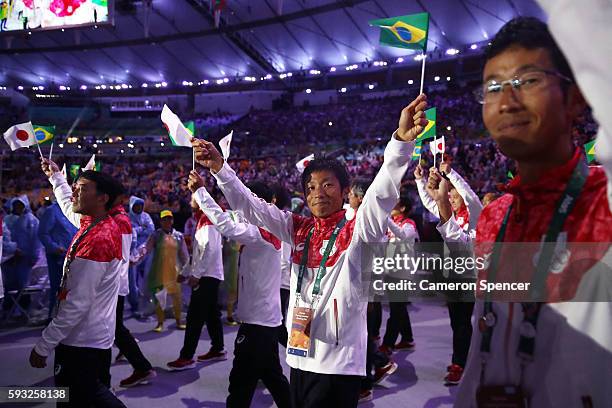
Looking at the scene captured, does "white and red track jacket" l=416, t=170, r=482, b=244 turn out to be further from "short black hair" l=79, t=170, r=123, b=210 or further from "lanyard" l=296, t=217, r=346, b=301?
"short black hair" l=79, t=170, r=123, b=210

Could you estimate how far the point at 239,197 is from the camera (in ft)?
8.38

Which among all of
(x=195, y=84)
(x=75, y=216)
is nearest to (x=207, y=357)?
(x=75, y=216)

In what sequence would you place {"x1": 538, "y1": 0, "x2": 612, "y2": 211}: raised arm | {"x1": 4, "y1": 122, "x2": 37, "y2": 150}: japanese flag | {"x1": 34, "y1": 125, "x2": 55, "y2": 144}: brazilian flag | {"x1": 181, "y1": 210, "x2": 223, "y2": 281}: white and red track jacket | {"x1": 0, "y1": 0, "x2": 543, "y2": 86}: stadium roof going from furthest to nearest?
{"x1": 0, "y1": 0, "x2": 543, "y2": 86}: stadium roof
{"x1": 34, "y1": 125, "x2": 55, "y2": 144}: brazilian flag
{"x1": 181, "y1": 210, "x2": 223, "y2": 281}: white and red track jacket
{"x1": 4, "y1": 122, "x2": 37, "y2": 150}: japanese flag
{"x1": 538, "y1": 0, "x2": 612, "y2": 211}: raised arm

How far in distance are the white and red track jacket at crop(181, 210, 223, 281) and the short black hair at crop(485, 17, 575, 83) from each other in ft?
15.3

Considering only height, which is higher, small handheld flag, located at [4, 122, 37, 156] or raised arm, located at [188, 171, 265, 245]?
small handheld flag, located at [4, 122, 37, 156]

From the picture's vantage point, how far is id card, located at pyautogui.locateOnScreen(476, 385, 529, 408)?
3.32 feet

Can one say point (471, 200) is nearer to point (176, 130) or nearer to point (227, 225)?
point (227, 225)

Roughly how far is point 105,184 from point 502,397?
9.52 feet

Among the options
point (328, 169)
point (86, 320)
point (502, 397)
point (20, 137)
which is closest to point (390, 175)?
point (328, 169)

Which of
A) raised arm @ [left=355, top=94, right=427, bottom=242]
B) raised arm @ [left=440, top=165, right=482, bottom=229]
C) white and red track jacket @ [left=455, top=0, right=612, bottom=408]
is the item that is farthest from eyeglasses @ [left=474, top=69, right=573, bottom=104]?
raised arm @ [left=440, top=165, right=482, bottom=229]

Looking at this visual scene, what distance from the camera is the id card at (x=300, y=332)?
7.43ft


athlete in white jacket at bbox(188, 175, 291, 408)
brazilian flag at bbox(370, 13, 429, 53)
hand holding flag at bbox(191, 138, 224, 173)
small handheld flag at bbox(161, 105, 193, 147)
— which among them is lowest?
athlete in white jacket at bbox(188, 175, 291, 408)

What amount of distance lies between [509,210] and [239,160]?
27.7 metres

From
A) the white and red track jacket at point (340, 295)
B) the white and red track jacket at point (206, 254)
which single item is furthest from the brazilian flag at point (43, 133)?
the white and red track jacket at point (340, 295)
